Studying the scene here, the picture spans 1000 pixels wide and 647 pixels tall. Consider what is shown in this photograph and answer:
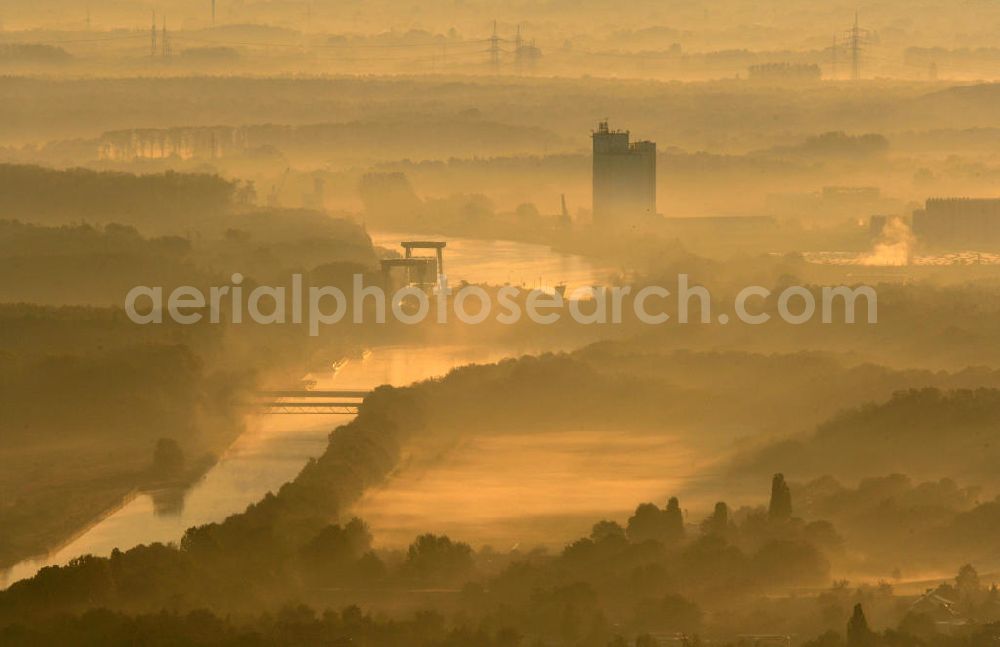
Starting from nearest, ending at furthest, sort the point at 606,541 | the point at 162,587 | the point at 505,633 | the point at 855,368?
1. the point at 505,633
2. the point at 162,587
3. the point at 606,541
4. the point at 855,368

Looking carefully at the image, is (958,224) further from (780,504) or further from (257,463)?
(780,504)

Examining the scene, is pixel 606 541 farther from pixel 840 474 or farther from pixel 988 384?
pixel 988 384

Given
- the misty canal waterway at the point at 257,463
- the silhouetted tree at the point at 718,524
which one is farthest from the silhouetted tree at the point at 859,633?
the misty canal waterway at the point at 257,463

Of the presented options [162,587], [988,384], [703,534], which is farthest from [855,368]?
[162,587]

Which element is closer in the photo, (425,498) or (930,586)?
→ (930,586)

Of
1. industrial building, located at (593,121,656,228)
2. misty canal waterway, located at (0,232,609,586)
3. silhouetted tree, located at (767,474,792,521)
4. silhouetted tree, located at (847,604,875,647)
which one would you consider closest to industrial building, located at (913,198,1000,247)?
industrial building, located at (593,121,656,228)

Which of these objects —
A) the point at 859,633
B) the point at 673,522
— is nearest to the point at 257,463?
the point at 673,522
